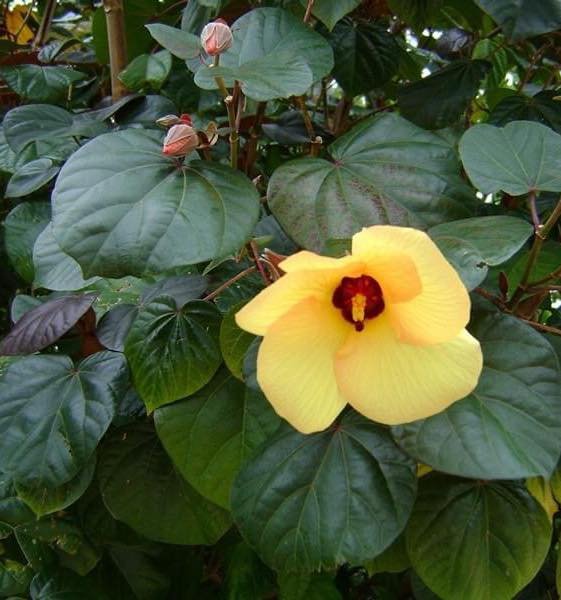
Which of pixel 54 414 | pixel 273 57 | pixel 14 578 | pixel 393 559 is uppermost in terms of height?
pixel 273 57

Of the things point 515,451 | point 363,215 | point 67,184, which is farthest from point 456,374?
point 67,184

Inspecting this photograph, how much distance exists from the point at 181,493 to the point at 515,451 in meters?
0.41

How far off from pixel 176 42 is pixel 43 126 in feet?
1.22

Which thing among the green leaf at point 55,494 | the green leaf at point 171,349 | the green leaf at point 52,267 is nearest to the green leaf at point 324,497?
the green leaf at point 171,349

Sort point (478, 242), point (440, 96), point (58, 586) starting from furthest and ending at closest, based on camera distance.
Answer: point (440, 96) < point (58, 586) < point (478, 242)

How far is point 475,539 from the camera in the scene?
2.37 feet

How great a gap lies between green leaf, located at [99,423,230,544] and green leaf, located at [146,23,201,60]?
423 mm

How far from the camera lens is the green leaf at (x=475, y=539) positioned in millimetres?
711

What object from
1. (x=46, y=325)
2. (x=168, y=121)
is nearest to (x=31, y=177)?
(x=46, y=325)

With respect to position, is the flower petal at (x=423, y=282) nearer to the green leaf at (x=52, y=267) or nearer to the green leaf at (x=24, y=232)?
the green leaf at (x=52, y=267)

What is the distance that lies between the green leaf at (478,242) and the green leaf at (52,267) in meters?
0.43

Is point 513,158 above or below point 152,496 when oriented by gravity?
above

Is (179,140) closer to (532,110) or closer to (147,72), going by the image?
(147,72)

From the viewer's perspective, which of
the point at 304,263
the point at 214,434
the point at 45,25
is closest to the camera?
the point at 304,263
